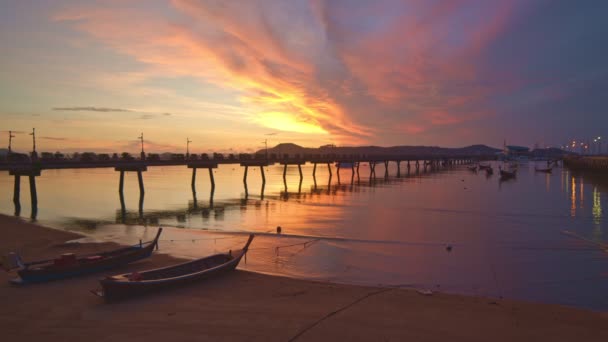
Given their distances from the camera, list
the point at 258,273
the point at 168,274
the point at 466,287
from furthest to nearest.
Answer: the point at 258,273 < the point at 466,287 < the point at 168,274

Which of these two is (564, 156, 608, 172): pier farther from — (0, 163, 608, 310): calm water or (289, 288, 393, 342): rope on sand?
(289, 288, 393, 342): rope on sand

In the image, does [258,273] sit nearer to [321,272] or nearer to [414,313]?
[321,272]

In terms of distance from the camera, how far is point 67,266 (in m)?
15.0

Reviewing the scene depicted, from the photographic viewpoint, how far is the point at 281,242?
79.5 ft

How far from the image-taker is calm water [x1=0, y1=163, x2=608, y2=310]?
17.0 metres

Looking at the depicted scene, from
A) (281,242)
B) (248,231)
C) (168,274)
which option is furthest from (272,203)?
(168,274)

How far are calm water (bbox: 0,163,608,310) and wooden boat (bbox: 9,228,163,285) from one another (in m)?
4.39

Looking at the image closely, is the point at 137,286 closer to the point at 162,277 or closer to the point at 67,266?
the point at 162,277

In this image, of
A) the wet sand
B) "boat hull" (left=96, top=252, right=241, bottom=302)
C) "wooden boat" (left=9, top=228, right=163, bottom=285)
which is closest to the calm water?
the wet sand

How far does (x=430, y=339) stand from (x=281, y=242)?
14.6 metres

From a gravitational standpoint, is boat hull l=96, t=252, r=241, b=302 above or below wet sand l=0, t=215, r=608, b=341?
above

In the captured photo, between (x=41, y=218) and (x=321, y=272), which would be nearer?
(x=321, y=272)

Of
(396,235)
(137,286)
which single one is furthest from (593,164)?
(137,286)

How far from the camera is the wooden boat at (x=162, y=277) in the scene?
12.9 m
